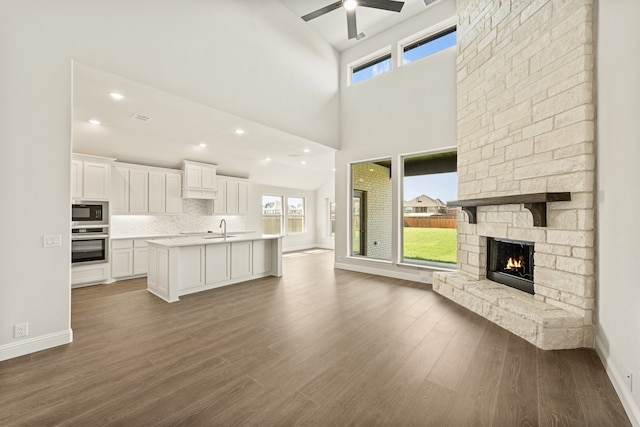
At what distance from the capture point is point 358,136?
6227 millimetres

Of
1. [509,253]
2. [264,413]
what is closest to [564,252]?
[509,253]

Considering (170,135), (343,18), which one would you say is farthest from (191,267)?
(343,18)

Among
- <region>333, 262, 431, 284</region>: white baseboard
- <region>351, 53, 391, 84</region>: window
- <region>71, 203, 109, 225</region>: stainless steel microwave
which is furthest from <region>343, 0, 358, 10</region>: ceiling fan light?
<region>71, 203, 109, 225</region>: stainless steel microwave

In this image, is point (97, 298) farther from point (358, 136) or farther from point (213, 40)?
point (358, 136)

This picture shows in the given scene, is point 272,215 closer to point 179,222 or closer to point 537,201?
point 179,222

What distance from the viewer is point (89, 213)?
16.9ft

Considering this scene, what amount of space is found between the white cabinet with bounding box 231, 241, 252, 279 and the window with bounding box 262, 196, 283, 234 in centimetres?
391

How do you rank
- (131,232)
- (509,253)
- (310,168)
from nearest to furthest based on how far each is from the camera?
(509,253), (131,232), (310,168)

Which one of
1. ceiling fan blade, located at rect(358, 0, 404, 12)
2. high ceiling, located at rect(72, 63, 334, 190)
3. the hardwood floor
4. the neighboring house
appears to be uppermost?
ceiling fan blade, located at rect(358, 0, 404, 12)

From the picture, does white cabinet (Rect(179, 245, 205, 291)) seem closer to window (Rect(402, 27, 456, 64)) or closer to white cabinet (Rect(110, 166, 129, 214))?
white cabinet (Rect(110, 166, 129, 214))

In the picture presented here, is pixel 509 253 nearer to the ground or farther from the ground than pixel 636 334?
farther from the ground

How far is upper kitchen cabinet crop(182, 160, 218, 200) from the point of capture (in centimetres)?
676

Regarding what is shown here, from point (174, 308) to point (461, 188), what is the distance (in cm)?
468

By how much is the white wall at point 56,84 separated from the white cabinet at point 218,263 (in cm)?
203
